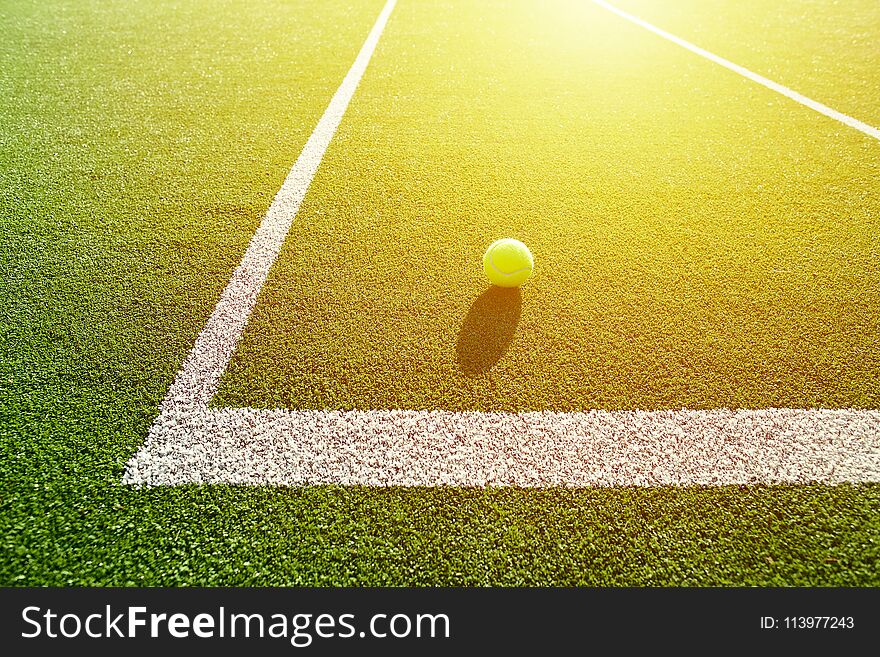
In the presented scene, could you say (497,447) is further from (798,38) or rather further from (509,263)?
(798,38)

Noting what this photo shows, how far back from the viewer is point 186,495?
1.58 m

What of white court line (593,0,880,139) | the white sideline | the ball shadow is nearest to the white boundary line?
the white sideline

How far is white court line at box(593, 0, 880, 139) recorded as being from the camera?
3.68 meters

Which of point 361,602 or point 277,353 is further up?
point 277,353

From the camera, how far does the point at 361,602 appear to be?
1419 millimetres

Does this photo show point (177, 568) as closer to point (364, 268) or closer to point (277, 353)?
point (277, 353)

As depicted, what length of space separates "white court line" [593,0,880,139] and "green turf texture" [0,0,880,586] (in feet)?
10.4

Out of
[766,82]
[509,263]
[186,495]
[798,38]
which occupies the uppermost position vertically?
[798,38]

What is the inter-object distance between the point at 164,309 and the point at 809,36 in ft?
22.0

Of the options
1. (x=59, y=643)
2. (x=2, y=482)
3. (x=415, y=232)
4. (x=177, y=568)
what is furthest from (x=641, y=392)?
(x=2, y=482)

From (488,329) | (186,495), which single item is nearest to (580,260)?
(488,329)

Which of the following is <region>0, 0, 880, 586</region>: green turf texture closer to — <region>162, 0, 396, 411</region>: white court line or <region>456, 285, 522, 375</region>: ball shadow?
<region>162, 0, 396, 411</region>: white court line

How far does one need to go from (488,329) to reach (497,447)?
1.83ft

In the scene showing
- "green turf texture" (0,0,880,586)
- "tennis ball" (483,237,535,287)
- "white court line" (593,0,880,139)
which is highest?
"white court line" (593,0,880,139)
